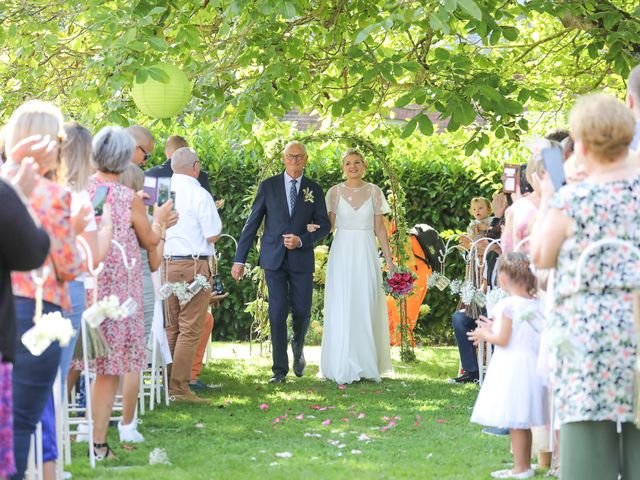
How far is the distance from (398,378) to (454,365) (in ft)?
4.20

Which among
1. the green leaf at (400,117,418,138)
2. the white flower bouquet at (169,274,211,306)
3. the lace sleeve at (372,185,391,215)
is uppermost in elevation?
the green leaf at (400,117,418,138)

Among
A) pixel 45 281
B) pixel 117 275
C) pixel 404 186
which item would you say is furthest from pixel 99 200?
pixel 404 186

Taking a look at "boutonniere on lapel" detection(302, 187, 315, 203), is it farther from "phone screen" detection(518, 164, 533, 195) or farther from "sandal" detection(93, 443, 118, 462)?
"sandal" detection(93, 443, 118, 462)

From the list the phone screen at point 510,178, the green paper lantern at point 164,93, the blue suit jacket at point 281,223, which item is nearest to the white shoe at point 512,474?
the phone screen at point 510,178

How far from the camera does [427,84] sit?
28.5 ft

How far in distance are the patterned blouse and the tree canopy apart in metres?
2.87

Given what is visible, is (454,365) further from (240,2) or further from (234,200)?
(240,2)

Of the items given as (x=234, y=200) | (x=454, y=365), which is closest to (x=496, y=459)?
(x=454, y=365)

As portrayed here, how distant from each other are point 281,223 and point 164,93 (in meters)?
2.61

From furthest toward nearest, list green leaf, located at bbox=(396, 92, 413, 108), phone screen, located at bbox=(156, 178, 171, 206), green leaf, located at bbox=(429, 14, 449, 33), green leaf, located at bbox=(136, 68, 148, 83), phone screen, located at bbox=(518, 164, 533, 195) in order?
green leaf, located at bbox=(396, 92, 413, 108) → green leaf, located at bbox=(136, 68, 148, 83) → green leaf, located at bbox=(429, 14, 449, 33) → phone screen, located at bbox=(156, 178, 171, 206) → phone screen, located at bbox=(518, 164, 533, 195)

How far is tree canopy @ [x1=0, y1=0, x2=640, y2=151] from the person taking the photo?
7910 millimetres

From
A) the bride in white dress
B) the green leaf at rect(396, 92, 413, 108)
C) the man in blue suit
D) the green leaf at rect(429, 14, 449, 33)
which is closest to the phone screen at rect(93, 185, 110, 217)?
the green leaf at rect(429, 14, 449, 33)

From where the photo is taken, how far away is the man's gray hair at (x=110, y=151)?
5.91 meters

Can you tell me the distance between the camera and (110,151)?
19.4 ft
